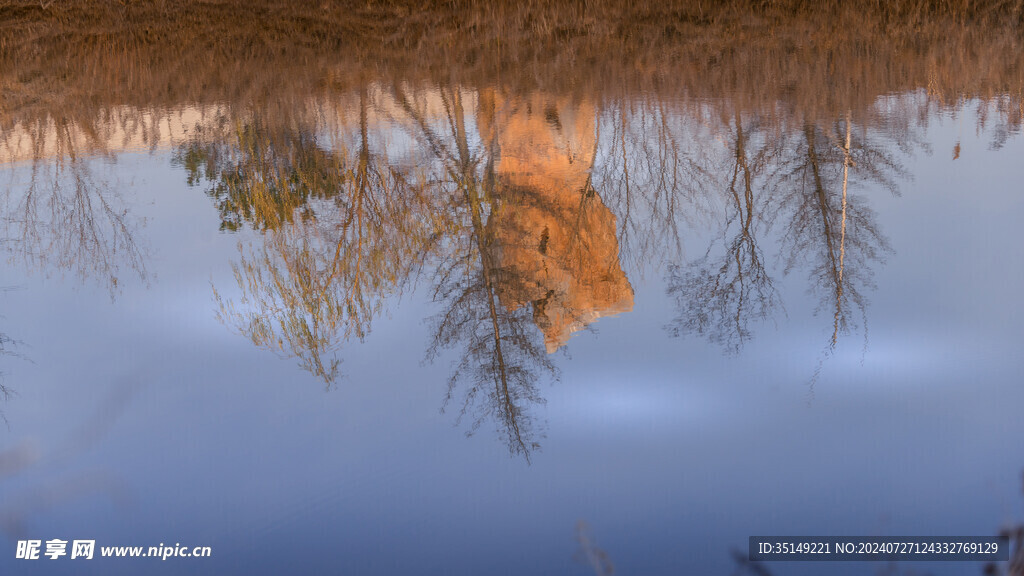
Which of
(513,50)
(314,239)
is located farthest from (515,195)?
(513,50)

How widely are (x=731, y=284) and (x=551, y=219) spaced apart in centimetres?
197

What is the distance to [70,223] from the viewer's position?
7.73 metres

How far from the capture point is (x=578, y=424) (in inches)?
183

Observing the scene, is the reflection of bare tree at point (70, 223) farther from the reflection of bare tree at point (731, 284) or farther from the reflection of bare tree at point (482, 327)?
the reflection of bare tree at point (731, 284)

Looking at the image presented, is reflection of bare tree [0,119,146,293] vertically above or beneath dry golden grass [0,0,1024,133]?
beneath

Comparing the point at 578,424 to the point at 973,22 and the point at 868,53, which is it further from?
the point at 973,22

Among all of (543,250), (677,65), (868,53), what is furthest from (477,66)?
(543,250)

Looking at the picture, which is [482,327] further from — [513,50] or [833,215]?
[513,50]

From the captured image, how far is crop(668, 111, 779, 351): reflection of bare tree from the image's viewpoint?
5.60 m

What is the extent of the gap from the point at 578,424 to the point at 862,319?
1920 millimetres

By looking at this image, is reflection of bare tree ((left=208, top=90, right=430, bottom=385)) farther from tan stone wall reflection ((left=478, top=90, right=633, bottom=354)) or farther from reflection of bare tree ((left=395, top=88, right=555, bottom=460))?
tan stone wall reflection ((left=478, top=90, right=633, bottom=354))

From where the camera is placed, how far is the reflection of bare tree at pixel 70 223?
7074mm

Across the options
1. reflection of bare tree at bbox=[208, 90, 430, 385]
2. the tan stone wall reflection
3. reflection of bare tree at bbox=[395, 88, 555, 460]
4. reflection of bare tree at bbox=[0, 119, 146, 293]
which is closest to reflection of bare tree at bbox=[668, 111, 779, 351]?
the tan stone wall reflection

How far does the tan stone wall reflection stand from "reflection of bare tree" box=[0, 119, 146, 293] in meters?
2.71
